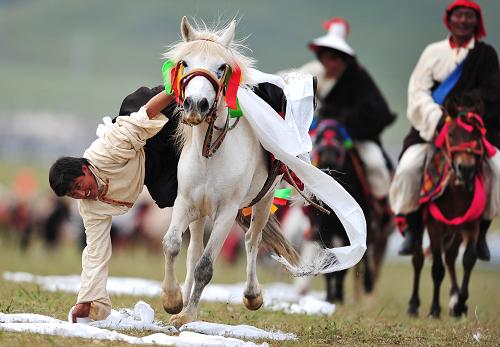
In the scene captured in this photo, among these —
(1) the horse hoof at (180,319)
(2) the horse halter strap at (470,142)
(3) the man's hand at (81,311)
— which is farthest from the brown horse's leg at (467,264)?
(3) the man's hand at (81,311)

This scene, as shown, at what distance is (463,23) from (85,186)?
226 inches

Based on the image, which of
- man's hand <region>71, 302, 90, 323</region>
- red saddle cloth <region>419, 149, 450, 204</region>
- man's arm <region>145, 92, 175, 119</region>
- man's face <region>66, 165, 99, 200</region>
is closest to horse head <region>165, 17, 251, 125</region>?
man's arm <region>145, 92, 175, 119</region>

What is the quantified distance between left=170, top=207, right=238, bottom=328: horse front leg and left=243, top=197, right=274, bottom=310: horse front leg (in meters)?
1.14

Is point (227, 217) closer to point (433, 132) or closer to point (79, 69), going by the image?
point (433, 132)

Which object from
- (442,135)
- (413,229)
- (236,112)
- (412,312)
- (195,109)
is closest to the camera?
(195,109)

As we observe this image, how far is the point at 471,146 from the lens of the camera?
10.9 metres

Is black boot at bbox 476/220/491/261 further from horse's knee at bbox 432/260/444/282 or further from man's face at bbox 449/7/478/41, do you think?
man's face at bbox 449/7/478/41

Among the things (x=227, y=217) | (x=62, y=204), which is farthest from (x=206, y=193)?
(x=62, y=204)

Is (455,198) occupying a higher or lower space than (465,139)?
lower

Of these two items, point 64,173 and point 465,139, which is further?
point 465,139

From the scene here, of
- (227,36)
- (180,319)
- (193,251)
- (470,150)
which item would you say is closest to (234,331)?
(180,319)

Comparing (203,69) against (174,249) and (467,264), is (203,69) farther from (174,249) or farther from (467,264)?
(467,264)

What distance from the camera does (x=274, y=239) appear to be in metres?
9.57

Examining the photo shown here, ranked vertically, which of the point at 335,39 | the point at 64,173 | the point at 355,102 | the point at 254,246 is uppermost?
the point at 335,39
